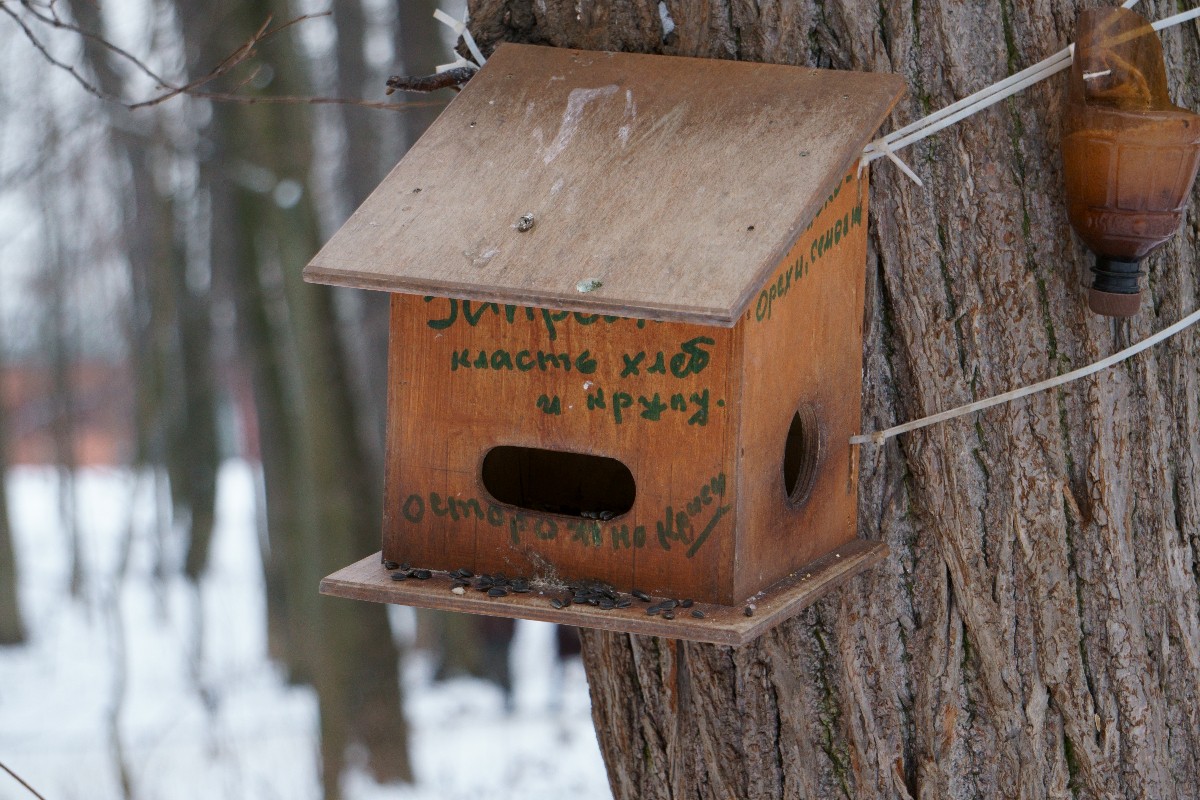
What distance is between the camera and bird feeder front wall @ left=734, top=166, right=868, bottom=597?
1.79m

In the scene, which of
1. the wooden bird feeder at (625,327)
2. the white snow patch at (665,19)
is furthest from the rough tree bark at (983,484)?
the wooden bird feeder at (625,327)

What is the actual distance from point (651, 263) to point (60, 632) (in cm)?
1142

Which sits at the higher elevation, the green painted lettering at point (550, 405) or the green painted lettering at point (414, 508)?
the green painted lettering at point (550, 405)

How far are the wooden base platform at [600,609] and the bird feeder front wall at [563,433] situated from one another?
0.06 m

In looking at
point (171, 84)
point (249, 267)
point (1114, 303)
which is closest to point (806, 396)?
point (1114, 303)

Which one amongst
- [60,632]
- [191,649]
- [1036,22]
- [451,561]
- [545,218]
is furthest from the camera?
[60,632]

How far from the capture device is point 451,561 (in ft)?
6.30

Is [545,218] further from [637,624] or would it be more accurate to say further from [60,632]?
[60,632]

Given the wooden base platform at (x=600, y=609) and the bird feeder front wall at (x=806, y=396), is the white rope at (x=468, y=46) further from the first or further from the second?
the wooden base platform at (x=600, y=609)

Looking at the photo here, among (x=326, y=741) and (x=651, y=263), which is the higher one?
(x=651, y=263)

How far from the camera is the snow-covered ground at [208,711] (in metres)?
7.48

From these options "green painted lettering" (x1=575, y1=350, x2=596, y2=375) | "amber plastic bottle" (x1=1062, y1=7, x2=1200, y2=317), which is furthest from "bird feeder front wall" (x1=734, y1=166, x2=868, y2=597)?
"amber plastic bottle" (x1=1062, y1=7, x2=1200, y2=317)

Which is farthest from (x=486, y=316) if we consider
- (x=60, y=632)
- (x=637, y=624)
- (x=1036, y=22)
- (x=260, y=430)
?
(x=60, y=632)

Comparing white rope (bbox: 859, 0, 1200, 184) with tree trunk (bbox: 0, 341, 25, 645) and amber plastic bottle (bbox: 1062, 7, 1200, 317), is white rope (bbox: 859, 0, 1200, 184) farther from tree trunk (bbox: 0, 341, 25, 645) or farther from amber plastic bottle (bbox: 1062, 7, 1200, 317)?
tree trunk (bbox: 0, 341, 25, 645)
